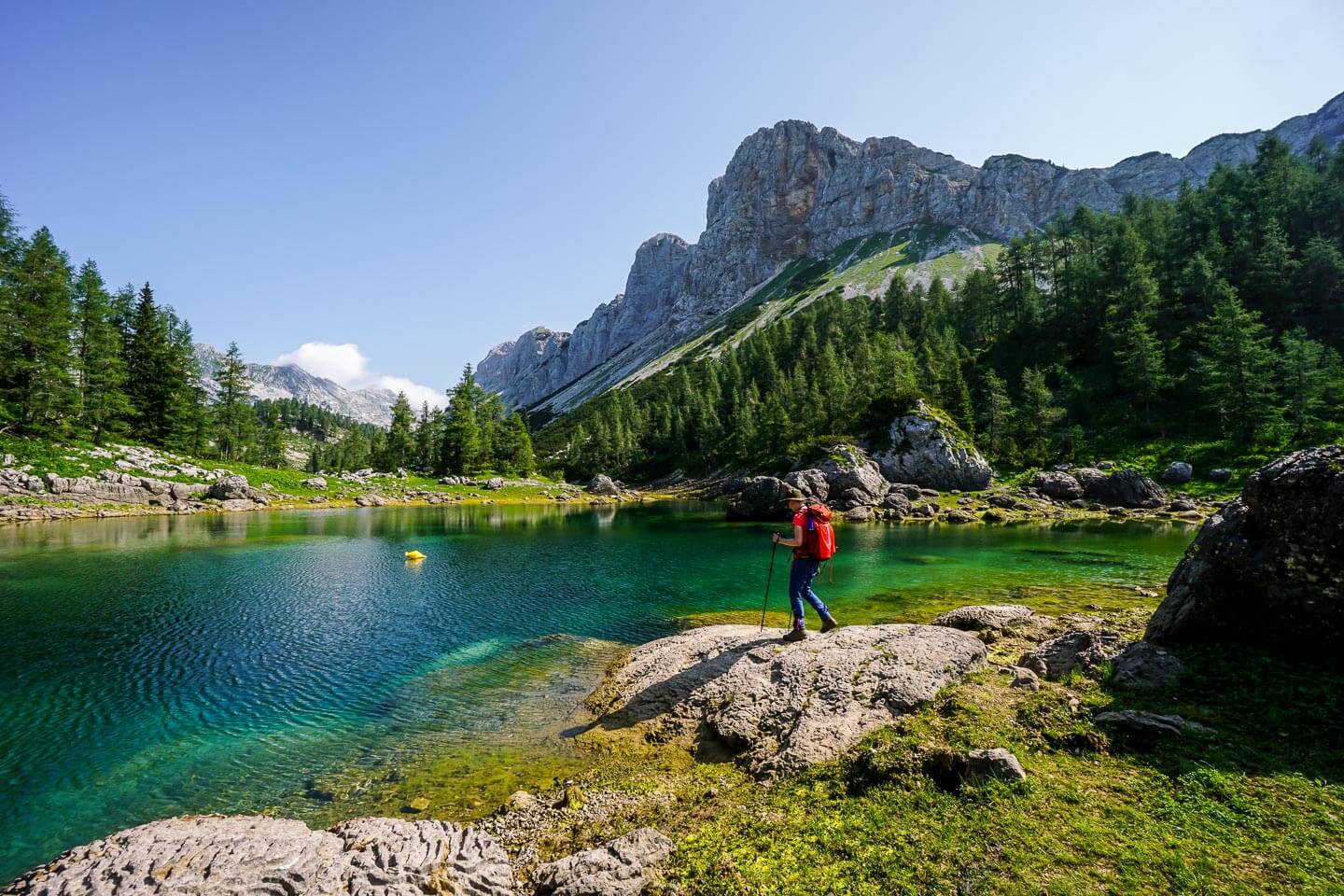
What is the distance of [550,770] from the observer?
1165 cm

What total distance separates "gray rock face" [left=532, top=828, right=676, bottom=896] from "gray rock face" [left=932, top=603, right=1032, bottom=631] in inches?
589

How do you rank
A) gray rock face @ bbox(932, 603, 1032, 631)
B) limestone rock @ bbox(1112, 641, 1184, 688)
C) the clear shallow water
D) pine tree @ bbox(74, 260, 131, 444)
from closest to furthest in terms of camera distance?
limestone rock @ bbox(1112, 641, 1184, 688)
the clear shallow water
gray rock face @ bbox(932, 603, 1032, 631)
pine tree @ bbox(74, 260, 131, 444)

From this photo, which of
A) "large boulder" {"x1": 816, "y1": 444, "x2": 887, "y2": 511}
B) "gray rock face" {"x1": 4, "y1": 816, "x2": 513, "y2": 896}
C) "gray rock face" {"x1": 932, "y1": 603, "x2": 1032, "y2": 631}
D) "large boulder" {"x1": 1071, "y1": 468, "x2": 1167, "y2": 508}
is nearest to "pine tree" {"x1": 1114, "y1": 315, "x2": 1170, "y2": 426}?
"large boulder" {"x1": 1071, "y1": 468, "x2": 1167, "y2": 508}

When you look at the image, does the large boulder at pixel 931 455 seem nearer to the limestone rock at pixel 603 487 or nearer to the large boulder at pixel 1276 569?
the limestone rock at pixel 603 487

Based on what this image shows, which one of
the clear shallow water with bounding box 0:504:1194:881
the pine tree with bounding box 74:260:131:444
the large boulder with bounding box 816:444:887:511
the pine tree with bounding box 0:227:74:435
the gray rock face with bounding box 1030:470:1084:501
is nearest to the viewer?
the clear shallow water with bounding box 0:504:1194:881

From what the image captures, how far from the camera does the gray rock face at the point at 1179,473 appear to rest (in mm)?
64438

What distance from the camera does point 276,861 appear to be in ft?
22.9

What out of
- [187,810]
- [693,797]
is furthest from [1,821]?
[693,797]

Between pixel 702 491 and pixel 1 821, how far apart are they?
102 metres

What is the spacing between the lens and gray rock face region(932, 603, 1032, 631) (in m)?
18.8

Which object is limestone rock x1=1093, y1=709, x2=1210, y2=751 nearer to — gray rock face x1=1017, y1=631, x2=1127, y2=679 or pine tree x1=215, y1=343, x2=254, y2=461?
gray rock face x1=1017, y1=631, x2=1127, y2=679

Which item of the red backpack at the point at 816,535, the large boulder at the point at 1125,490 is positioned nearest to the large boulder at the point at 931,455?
the large boulder at the point at 1125,490

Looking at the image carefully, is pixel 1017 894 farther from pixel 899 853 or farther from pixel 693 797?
pixel 693 797

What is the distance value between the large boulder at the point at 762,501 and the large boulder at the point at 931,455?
22.4 meters
